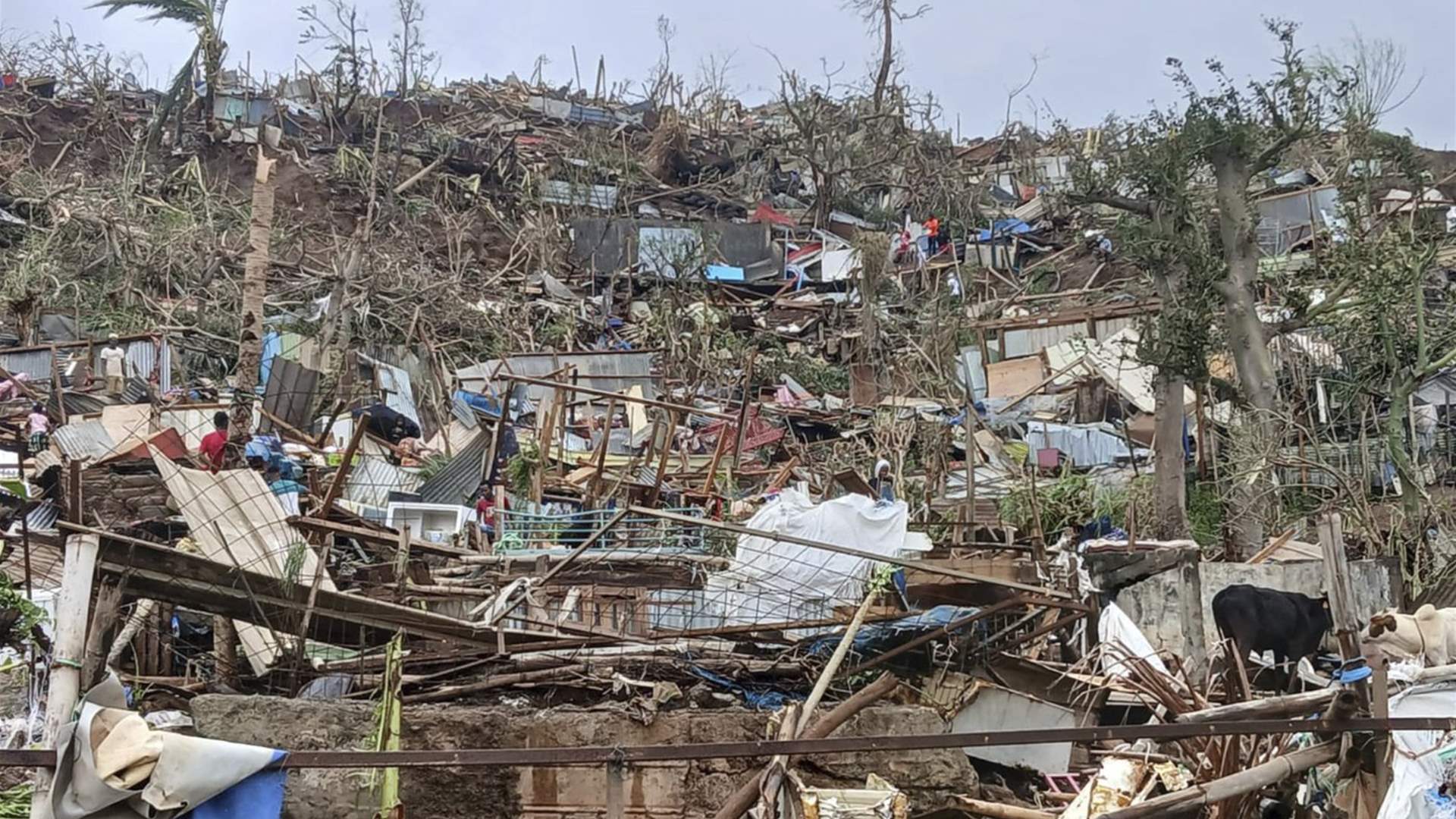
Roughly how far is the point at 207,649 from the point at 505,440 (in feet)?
18.7

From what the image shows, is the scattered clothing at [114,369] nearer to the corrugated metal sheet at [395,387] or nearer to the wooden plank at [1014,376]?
the corrugated metal sheet at [395,387]

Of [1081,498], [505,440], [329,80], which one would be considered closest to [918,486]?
[1081,498]

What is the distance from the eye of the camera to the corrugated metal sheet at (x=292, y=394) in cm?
1401

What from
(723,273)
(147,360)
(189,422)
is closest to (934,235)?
(723,273)

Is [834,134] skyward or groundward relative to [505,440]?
skyward

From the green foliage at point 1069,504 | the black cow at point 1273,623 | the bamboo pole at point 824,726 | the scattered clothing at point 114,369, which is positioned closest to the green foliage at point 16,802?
the bamboo pole at point 824,726

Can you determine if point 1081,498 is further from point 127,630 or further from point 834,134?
point 834,134

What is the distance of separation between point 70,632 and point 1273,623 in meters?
6.65

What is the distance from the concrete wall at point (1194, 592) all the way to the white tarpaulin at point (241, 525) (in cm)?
557

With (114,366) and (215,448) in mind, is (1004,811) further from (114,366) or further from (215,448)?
(114,366)

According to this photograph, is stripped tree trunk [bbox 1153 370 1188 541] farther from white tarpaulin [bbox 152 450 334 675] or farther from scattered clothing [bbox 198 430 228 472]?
scattered clothing [bbox 198 430 228 472]

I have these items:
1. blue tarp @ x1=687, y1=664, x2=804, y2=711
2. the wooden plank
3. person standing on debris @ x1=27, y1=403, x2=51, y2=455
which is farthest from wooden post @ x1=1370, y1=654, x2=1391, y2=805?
the wooden plank

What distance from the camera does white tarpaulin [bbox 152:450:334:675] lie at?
6879mm

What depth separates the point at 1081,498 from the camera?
14.4 metres
